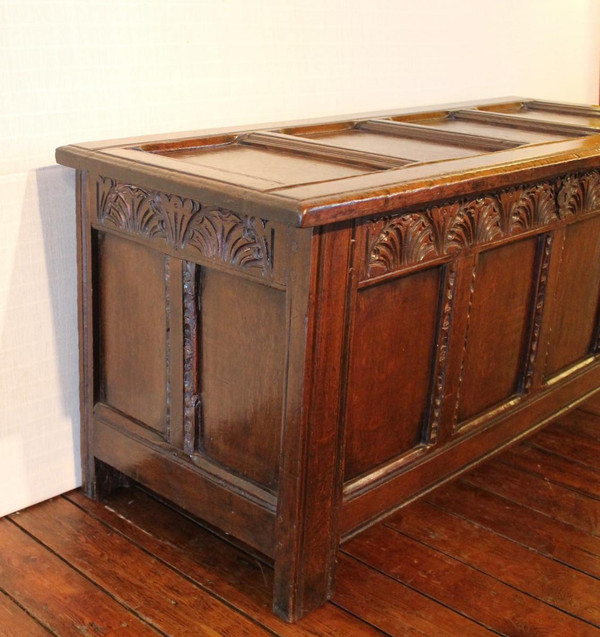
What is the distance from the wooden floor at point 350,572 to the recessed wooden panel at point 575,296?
1.37ft

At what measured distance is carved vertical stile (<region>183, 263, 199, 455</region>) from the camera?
1.96m

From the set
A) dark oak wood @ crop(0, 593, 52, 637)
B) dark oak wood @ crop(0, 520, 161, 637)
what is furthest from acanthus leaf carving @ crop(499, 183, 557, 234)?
dark oak wood @ crop(0, 593, 52, 637)

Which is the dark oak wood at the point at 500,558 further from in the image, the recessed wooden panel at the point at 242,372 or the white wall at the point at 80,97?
the white wall at the point at 80,97

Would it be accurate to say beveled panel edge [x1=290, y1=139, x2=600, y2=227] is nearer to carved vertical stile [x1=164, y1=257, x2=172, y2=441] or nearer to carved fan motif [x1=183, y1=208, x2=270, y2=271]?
carved fan motif [x1=183, y1=208, x2=270, y2=271]

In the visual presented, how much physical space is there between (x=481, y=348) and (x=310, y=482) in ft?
2.21

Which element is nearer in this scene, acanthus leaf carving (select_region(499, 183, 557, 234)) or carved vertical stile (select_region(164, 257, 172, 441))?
carved vertical stile (select_region(164, 257, 172, 441))

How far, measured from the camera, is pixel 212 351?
1990 millimetres

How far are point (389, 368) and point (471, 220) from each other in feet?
1.30

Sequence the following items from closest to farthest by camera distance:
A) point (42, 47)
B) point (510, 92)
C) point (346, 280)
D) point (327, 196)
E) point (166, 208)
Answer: point (327, 196) → point (346, 280) → point (166, 208) → point (42, 47) → point (510, 92)

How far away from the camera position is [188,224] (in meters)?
1.90

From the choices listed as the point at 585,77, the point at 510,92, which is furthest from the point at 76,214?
the point at 585,77

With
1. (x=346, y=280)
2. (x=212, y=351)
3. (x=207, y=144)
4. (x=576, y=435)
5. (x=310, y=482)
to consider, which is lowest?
(x=576, y=435)

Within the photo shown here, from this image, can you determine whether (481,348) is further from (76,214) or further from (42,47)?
(42,47)

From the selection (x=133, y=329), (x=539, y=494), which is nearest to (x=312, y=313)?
(x=133, y=329)
